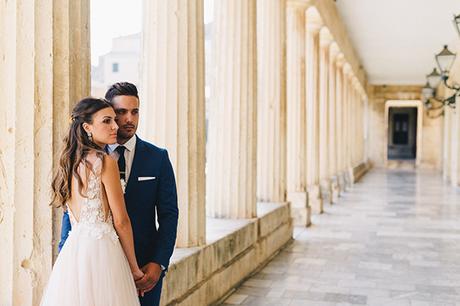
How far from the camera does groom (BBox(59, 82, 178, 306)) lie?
316cm

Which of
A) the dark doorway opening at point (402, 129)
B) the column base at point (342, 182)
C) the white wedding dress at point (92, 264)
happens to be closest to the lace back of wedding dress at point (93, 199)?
the white wedding dress at point (92, 264)

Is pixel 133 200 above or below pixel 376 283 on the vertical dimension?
above

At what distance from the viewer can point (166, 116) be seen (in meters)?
5.56

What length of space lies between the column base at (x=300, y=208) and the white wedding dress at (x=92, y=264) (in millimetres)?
9446

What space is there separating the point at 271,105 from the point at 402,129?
4756 centimetres

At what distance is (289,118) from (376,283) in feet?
18.6

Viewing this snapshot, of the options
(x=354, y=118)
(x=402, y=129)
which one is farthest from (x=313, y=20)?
(x=402, y=129)

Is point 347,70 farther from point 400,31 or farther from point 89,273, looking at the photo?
point 89,273

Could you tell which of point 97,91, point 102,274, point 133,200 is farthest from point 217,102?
point 102,274

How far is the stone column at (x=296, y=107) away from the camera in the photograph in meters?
12.5

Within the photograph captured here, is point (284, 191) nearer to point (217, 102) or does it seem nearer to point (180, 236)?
point (217, 102)

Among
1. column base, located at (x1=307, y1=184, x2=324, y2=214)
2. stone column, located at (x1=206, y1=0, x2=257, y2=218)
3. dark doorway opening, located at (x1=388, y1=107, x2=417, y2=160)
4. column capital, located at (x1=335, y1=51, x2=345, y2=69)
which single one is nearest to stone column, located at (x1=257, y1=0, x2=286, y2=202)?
stone column, located at (x1=206, y1=0, x2=257, y2=218)

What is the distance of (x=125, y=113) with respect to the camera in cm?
308

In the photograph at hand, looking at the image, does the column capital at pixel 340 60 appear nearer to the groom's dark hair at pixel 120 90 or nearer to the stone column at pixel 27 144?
the stone column at pixel 27 144
